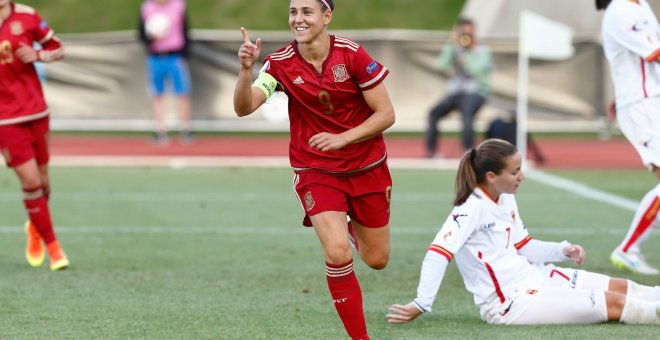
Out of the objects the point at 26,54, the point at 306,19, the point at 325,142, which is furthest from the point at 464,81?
the point at 325,142

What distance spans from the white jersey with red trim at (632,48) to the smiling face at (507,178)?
2.13 m

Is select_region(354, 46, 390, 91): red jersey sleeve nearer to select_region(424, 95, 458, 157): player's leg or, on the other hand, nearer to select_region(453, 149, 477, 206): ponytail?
select_region(453, 149, 477, 206): ponytail

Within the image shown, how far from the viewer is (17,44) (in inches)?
373

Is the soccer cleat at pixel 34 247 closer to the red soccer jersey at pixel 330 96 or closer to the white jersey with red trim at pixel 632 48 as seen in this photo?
the red soccer jersey at pixel 330 96

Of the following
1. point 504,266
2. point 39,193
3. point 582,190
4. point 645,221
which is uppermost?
point 504,266

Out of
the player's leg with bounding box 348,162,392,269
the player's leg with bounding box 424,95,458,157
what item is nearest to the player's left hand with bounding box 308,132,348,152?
the player's leg with bounding box 348,162,392,269

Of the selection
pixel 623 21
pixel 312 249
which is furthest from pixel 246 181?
pixel 623 21

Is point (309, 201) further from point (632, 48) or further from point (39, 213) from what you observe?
point (39, 213)

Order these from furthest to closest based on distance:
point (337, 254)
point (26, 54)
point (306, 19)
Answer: point (26, 54)
point (306, 19)
point (337, 254)

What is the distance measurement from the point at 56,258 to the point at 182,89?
11229mm

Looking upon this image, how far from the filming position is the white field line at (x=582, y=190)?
1350 centimetres

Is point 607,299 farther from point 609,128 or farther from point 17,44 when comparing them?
point 609,128

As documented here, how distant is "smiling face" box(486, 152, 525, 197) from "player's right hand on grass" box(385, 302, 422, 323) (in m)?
0.85

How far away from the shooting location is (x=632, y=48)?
29.0 feet
